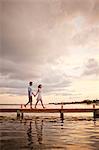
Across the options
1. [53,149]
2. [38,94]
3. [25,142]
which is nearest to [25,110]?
[38,94]

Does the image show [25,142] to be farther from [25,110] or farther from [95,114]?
[95,114]

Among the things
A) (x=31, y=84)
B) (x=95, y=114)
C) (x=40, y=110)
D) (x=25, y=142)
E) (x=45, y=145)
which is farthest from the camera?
(x=95, y=114)

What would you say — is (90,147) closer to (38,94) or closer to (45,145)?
(45,145)

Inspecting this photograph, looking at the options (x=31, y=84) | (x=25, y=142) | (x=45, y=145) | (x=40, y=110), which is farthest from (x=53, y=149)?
(x=40, y=110)

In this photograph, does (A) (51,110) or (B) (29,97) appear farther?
(A) (51,110)

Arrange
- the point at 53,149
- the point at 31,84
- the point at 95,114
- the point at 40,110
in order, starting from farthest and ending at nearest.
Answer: the point at 95,114 → the point at 40,110 → the point at 31,84 → the point at 53,149

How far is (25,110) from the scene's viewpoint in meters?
32.3

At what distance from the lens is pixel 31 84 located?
28516mm

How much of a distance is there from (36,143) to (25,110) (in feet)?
63.1

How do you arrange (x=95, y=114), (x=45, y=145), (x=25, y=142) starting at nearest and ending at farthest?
1. (x=45, y=145)
2. (x=25, y=142)
3. (x=95, y=114)

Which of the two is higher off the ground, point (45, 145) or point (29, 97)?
point (29, 97)

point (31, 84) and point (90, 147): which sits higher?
point (31, 84)

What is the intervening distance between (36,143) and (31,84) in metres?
15.5

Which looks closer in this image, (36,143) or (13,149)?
(13,149)
